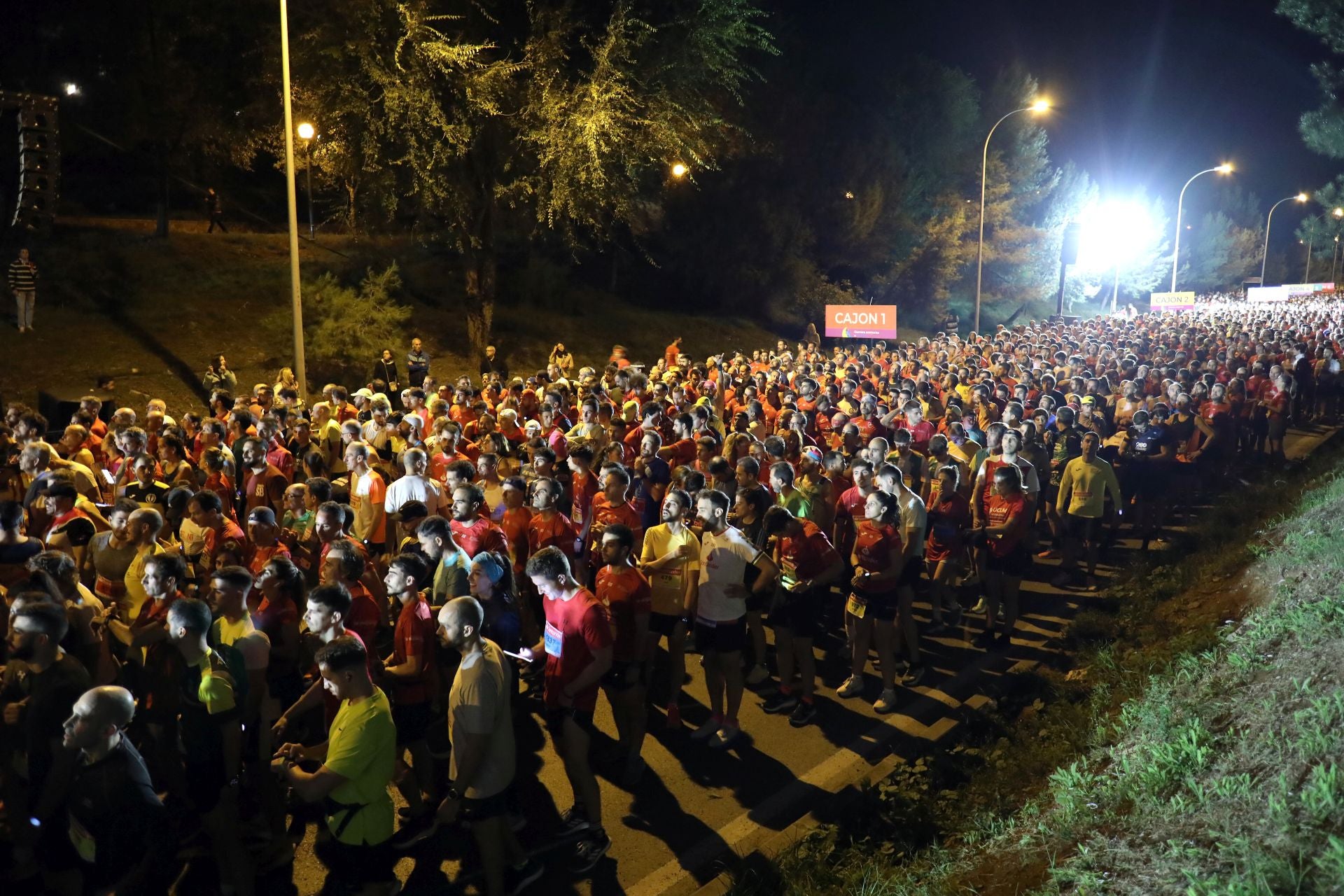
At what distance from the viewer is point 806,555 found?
6.88 m

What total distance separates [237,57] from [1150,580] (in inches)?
1075

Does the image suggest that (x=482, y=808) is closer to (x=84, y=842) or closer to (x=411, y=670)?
(x=411, y=670)

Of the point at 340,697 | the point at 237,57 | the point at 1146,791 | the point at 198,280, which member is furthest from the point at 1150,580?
the point at 237,57

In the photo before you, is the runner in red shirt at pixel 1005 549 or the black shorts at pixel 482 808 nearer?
the black shorts at pixel 482 808

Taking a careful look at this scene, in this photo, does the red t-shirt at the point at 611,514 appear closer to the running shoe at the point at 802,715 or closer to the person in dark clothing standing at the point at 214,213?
the running shoe at the point at 802,715

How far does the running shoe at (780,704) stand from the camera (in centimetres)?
727

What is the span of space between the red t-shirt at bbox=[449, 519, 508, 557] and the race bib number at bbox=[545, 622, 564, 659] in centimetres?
139

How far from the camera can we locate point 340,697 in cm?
423

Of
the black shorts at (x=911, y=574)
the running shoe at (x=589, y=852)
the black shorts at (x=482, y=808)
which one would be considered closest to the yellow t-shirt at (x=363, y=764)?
the black shorts at (x=482, y=808)

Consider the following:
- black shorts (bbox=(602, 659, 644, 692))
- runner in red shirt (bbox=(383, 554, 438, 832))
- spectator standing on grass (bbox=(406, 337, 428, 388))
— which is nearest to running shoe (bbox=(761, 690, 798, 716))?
black shorts (bbox=(602, 659, 644, 692))

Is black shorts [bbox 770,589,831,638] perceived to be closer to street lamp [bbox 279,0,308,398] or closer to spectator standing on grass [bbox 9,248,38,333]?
street lamp [bbox 279,0,308,398]

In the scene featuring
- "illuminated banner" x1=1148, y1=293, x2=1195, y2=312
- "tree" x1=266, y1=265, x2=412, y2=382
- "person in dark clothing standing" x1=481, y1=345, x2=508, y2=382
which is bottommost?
"person in dark clothing standing" x1=481, y1=345, x2=508, y2=382

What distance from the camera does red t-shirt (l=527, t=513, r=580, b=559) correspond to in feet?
23.7

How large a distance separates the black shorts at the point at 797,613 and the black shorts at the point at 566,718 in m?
2.09
